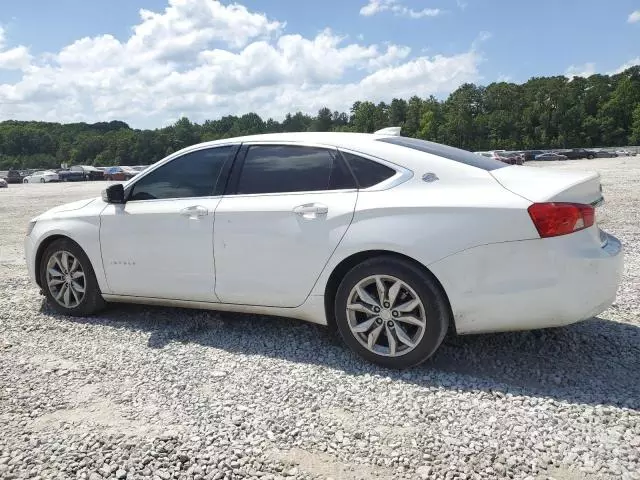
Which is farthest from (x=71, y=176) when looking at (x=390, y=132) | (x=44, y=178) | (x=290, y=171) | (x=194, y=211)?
(x=290, y=171)

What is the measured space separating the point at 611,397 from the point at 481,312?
0.86 m

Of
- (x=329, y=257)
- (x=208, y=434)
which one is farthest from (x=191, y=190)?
(x=208, y=434)

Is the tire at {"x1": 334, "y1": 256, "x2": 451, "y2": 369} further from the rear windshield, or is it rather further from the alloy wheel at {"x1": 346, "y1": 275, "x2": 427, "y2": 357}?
the rear windshield

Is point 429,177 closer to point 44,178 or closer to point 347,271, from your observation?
point 347,271

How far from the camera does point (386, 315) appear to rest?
3754 mm

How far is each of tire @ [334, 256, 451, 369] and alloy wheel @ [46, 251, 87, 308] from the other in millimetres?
2619

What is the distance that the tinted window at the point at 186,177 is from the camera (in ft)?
15.1

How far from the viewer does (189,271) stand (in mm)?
4508

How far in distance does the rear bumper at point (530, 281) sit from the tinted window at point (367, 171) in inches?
29.7

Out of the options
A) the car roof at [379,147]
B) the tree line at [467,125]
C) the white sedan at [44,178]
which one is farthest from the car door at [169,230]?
the tree line at [467,125]

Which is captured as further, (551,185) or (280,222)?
(280,222)

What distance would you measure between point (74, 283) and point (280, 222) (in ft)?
7.57

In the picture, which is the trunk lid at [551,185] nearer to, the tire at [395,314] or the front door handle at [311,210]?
the tire at [395,314]

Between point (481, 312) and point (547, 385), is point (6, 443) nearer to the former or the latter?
point (481, 312)
